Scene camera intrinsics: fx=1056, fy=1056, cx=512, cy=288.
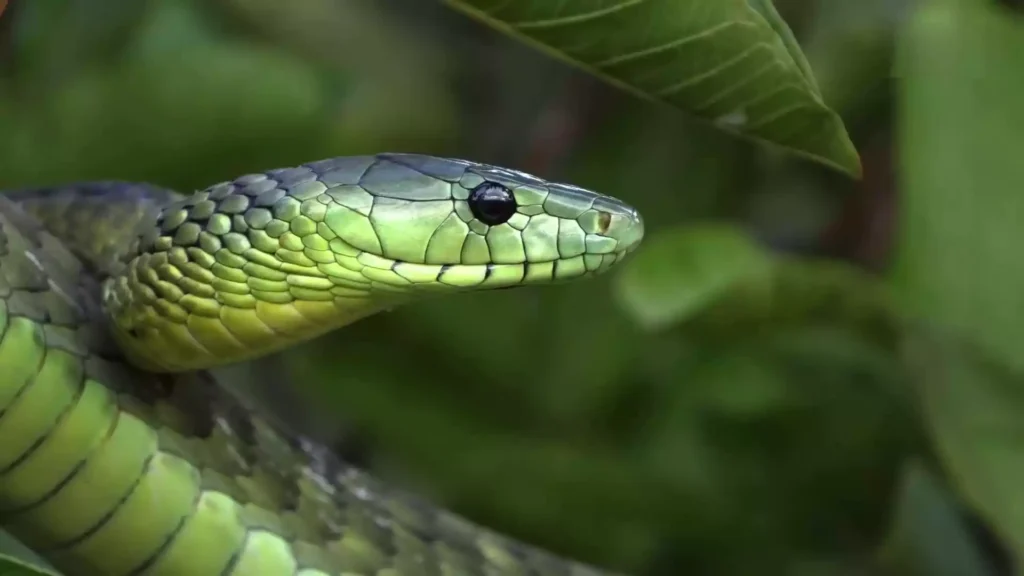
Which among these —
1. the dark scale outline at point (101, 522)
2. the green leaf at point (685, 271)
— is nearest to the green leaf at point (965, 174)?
the green leaf at point (685, 271)

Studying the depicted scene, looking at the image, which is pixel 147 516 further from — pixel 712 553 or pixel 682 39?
pixel 712 553

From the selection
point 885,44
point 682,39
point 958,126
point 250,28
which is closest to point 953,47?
point 958,126

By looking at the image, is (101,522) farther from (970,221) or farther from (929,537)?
(929,537)

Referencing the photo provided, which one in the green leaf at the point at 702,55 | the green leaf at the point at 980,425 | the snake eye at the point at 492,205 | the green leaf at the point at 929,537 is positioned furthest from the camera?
the green leaf at the point at 929,537

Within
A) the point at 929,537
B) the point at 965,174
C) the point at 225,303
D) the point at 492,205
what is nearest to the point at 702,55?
the point at 492,205

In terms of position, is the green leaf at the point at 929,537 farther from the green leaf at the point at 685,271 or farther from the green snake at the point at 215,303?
the green snake at the point at 215,303

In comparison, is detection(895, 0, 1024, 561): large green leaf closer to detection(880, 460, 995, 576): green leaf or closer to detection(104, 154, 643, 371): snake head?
detection(880, 460, 995, 576): green leaf

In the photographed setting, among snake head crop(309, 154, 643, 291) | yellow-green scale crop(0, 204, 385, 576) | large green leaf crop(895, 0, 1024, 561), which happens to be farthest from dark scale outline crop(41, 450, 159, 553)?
large green leaf crop(895, 0, 1024, 561)
